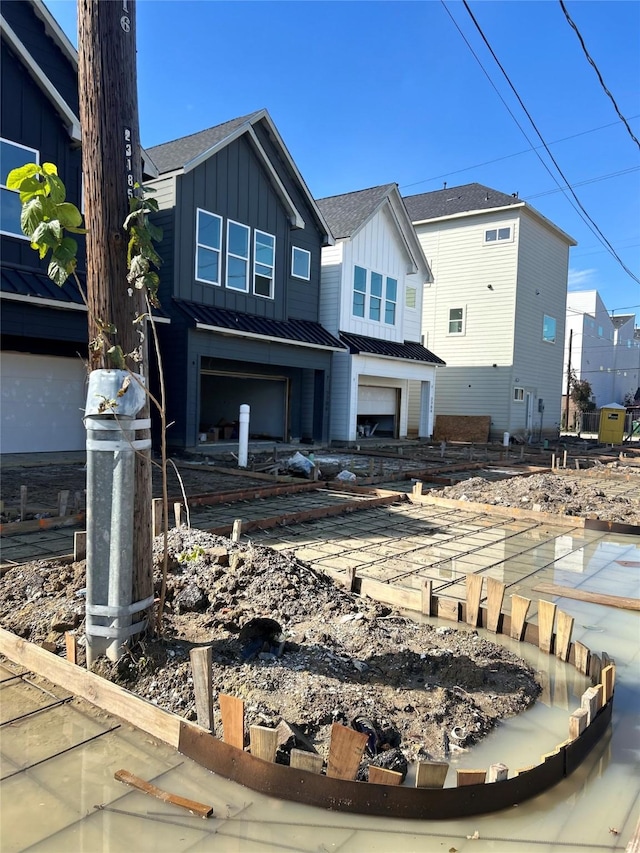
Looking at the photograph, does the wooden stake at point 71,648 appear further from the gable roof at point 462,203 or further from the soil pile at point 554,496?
the gable roof at point 462,203

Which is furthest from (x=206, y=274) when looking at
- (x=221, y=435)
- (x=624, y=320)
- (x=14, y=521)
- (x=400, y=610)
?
(x=624, y=320)

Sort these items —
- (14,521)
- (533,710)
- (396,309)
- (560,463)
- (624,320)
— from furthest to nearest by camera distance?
1. (624,320)
2. (396,309)
3. (560,463)
4. (14,521)
5. (533,710)

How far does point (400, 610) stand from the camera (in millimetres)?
4676

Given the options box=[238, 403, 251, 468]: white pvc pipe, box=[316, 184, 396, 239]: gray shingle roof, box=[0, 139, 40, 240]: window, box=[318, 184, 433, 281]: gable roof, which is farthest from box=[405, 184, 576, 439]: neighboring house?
box=[0, 139, 40, 240]: window

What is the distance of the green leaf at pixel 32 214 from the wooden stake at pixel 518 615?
11.9ft

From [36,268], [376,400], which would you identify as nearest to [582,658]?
[36,268]

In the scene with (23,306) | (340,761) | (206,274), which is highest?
(206,274)

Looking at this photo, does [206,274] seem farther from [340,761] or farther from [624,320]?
[624,320]

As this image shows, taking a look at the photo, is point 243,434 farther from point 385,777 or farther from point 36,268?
point 385,777

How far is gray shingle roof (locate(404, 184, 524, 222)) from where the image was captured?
2509 centimetres

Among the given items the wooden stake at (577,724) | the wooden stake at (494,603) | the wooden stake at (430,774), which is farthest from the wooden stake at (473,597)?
the wooden stake at (430,774)

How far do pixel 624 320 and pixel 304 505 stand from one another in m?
59.1

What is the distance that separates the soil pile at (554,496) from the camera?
8.71 m

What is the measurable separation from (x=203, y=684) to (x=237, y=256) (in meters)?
14.2
